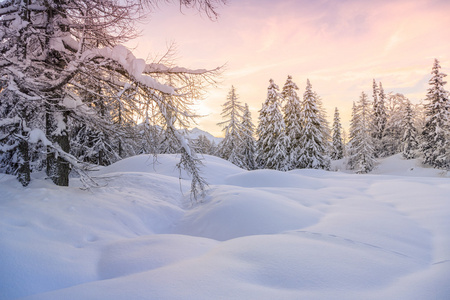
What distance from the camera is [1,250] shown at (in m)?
2.73

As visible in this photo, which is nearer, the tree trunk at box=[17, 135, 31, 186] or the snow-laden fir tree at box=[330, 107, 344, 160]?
the tree trunk at box=[17, 135, 31, 186]

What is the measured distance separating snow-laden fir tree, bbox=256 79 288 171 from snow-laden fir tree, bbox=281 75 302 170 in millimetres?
815

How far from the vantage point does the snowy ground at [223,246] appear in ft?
6.98

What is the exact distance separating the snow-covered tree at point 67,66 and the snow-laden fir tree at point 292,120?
22.7m

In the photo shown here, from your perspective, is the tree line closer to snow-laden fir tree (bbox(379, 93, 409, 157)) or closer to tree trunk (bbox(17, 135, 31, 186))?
snow-laden fir tree (bbox(379, 93, 409, 157))

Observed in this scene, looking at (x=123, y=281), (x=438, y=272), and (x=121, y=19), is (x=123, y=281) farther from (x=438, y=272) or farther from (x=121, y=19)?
(x=121, y=19)

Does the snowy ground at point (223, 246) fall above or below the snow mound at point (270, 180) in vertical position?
below

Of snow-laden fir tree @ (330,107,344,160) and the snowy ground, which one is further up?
snow-laden fir tree @ (330,107,344,160)

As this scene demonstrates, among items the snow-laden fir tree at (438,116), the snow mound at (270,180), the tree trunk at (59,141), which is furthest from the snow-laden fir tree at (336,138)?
the tree trunk at (59,141)

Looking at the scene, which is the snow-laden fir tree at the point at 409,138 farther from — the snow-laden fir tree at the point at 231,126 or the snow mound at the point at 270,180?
the snow mound at the point at 270,180

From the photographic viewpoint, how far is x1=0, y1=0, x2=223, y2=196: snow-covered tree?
15.4 ft

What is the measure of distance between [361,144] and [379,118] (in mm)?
13554

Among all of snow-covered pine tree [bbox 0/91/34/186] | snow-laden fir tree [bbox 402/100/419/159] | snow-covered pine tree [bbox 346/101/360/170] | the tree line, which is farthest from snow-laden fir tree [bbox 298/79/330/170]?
snow-covered pine tree [bbox 0/91/34/186]

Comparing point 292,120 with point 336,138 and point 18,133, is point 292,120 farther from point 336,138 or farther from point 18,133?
point 18,133
